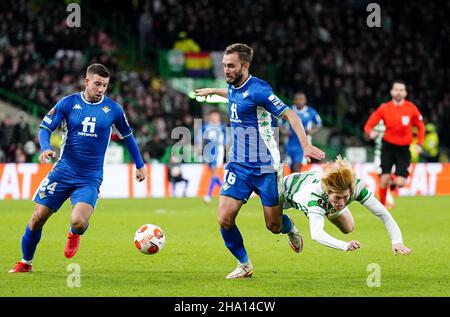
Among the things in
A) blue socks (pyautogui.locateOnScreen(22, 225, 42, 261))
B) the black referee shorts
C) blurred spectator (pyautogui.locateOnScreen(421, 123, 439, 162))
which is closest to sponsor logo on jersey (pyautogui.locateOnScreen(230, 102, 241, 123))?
blue socks (pyautogui.locateOnScreen(22, 225, 42, 261))

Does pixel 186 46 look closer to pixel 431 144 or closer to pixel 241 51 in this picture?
pixel 431 144

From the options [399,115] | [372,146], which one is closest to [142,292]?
[399,115]

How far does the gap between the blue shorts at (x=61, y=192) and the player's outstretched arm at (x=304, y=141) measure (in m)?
2.32

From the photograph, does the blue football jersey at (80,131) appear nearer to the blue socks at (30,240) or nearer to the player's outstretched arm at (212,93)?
the blue socks at (30,240)

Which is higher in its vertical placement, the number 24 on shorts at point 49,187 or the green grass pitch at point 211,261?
the number 24 on shorts at point 49,187

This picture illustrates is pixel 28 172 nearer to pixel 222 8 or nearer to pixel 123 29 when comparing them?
pixel 123 29

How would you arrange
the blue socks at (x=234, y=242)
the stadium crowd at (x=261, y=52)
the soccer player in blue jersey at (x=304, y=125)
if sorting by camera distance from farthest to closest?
the stadium crowd at (x=261, y=52)
the soccer player in blue jersey at (x=304, y=125)
the blue socks at (x=234, y=242)

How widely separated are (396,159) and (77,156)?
9.16 m

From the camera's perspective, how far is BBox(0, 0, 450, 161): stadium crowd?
86.7ft

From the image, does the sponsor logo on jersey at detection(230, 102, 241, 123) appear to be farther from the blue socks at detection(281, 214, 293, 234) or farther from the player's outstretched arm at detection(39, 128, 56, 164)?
the player's outstretched arm at detection(39, 128, 56, 164)

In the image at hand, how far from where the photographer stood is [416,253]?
1216 cm

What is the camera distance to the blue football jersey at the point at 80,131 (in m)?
10.2

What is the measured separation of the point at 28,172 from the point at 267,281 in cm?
1406
